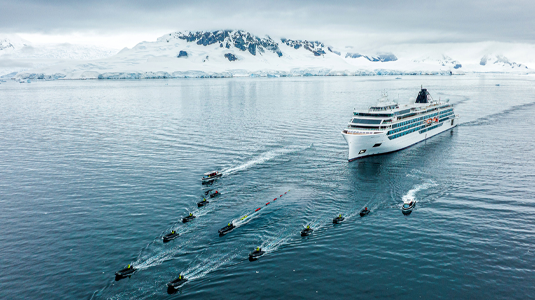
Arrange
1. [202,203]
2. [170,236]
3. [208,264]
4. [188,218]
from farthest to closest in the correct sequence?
[202,203] → [188,218] → [170,236] → [208,264]

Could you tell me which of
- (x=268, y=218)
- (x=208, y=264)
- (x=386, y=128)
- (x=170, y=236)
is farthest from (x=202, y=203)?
(x=386, y=128)

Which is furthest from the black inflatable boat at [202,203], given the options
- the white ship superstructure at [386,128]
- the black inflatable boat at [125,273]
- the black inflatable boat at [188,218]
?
the white ship superstructure at [386,128]

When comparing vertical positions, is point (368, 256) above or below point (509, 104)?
below

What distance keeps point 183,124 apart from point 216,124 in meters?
12.4

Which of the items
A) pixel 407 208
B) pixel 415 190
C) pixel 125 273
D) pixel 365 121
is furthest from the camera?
pixel 365 121

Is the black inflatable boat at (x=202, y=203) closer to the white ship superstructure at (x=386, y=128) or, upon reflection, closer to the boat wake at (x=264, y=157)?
the boat wake at (x=264, y=157)

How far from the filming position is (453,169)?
74.2m

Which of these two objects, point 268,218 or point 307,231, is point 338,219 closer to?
point 307,231

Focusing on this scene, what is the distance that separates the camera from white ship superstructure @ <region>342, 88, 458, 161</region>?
275ft

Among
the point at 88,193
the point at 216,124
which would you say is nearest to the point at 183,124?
the point at 216,124

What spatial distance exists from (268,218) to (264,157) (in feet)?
103

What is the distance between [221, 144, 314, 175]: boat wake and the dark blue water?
631mm

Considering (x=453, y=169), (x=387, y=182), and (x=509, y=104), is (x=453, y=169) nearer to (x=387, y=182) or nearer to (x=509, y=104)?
(x=387, y=182)

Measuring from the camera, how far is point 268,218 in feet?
168
